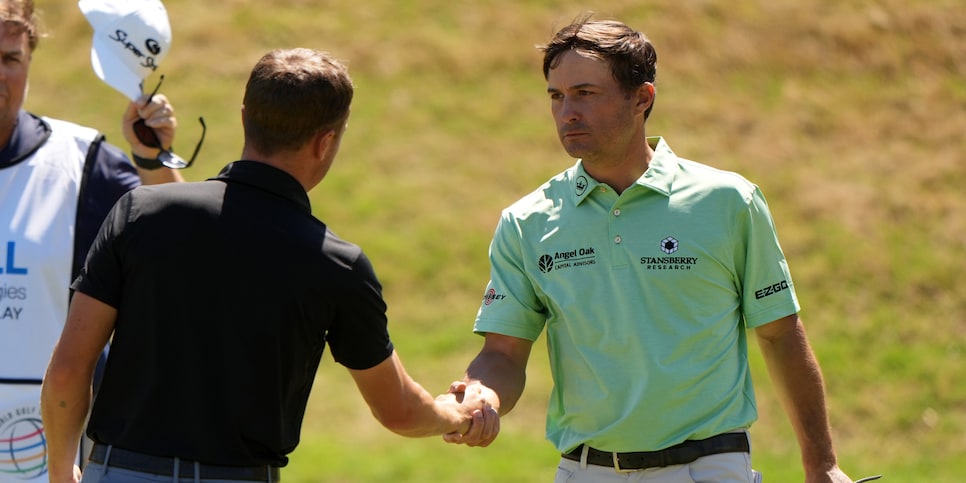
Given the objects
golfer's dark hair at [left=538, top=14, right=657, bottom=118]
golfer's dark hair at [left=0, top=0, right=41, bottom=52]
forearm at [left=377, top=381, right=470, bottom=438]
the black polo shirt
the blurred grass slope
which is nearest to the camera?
the black polo shirt

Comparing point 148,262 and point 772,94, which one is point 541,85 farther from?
point 148,262

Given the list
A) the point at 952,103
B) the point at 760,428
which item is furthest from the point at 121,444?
the point at 952,103

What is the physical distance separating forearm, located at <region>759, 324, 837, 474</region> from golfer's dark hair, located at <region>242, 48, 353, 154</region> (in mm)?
1717

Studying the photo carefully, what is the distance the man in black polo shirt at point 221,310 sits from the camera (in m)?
3.27

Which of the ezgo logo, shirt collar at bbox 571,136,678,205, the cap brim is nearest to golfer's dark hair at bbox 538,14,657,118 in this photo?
shirt collar at bbox 571,136,678,205

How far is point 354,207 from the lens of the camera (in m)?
14.3

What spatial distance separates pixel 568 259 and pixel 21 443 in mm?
1949

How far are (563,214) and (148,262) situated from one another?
5.20 feet

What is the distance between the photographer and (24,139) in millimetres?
4578

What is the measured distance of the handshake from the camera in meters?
4.15

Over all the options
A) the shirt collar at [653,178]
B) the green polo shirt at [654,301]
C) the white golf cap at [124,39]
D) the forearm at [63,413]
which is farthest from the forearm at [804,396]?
the white golf cap at [124,39]

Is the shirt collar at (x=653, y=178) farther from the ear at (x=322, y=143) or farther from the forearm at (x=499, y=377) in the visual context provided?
the ear at (x=322, y=143)

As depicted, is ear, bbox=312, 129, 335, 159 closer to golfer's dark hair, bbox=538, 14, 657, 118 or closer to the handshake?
the handshake

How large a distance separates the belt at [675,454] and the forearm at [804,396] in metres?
0.20
